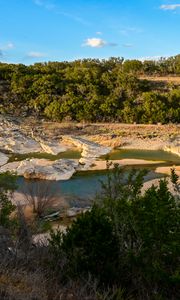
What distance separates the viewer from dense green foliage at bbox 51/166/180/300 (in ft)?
33.9

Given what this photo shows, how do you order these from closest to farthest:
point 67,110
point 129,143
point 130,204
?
point 130,204 → point 129,143 → point 67,110

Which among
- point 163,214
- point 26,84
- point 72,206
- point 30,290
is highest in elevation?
point 26,84

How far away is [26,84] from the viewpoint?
75812mm

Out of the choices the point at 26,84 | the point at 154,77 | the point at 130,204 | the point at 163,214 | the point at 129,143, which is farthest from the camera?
the point at 154,77

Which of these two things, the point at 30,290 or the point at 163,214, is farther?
the point at 163,214

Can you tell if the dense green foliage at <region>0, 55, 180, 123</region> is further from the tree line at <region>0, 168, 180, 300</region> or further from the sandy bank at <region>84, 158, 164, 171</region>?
the tree line at <region>0, 168, 180, 300</region>

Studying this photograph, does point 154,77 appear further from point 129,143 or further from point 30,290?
point 30,290

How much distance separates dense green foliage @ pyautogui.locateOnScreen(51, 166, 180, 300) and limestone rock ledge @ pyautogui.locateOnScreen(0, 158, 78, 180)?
83.3ft

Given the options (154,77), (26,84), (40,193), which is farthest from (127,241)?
(154,77)

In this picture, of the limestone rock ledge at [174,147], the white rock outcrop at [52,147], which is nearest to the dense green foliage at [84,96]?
the limestone rock ledge at [174,147]

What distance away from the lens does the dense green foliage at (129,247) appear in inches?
407

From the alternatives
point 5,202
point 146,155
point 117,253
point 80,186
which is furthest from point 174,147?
point 117,253

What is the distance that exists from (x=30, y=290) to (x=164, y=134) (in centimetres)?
5139

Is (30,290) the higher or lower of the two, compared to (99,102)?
lower
